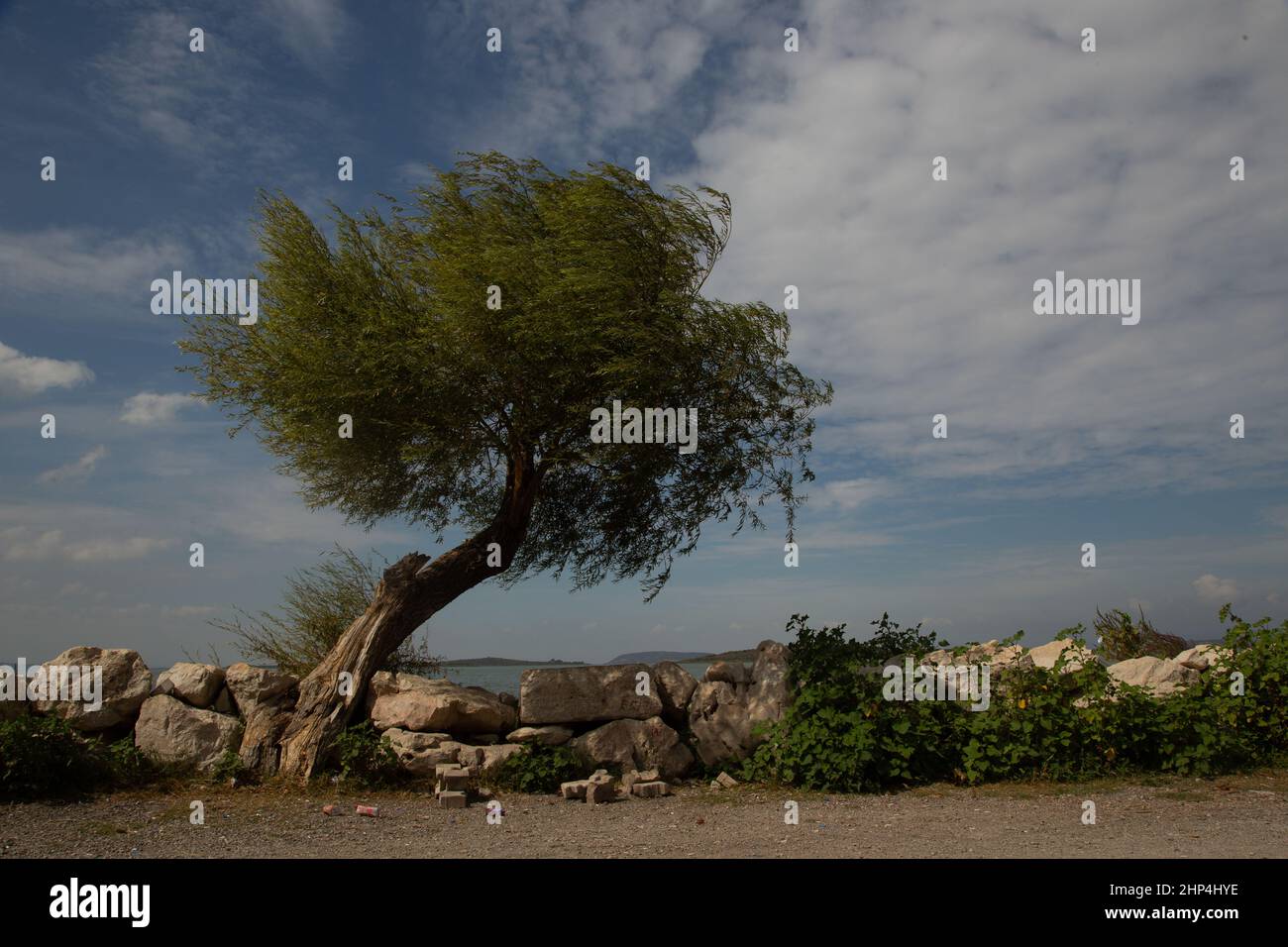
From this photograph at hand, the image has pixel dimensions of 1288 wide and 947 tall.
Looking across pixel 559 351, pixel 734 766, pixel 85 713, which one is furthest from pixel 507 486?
pixel 85 713

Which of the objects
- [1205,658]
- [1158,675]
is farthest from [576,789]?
[1205,658]

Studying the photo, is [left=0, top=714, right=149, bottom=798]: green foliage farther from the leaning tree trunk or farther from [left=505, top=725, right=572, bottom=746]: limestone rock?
[left=505, top=725, right=572, bottom=746]: limestone rock

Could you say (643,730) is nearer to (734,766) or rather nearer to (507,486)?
(734,766)

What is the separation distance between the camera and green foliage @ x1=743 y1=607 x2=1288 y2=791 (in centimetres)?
1049

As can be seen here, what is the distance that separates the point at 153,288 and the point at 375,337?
3.04 meters

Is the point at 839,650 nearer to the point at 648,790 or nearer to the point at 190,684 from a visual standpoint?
the point at 648,790

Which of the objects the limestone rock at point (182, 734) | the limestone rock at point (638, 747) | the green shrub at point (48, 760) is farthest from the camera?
the limestone rock at point (638, 747)

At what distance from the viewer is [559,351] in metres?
12.0

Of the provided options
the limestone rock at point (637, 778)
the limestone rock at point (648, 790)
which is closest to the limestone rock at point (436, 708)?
the limestone rock at point (637, 778)

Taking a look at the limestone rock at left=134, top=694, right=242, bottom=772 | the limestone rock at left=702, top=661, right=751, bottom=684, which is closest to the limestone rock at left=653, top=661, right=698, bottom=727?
the limestone rock at left=702, top=661, right=751, bottom=684

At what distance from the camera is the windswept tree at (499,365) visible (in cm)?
1167

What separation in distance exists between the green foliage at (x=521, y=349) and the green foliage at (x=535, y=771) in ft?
10.1

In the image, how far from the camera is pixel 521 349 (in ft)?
39.0

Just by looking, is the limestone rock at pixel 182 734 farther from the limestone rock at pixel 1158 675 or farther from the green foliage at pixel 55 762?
the limestone rock at pixel 1158 675
